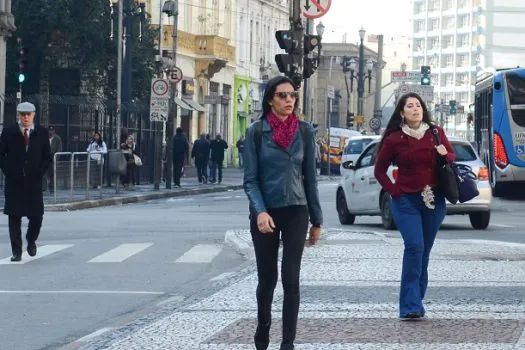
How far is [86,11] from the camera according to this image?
49.8 m

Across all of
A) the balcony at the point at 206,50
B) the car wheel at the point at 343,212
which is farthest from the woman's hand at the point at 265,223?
the balcony at the point at 206,50

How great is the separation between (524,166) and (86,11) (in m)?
17.3

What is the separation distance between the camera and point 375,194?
87.1ft

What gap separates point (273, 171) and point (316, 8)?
1289 cm

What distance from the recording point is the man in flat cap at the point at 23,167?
1862cm

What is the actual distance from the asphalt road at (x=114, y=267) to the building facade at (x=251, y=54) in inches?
1813

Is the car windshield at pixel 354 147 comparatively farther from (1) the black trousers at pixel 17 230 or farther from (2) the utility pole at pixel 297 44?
(1) the black trousers at pixel 17 230

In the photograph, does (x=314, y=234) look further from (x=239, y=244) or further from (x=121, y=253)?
(x=239, y=244)

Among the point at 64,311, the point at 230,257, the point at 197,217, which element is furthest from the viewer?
the point at 197,217

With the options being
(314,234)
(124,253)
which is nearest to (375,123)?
(124,253)

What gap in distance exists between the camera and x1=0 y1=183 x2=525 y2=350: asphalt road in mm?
12891

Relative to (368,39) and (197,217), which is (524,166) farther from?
(368,39)

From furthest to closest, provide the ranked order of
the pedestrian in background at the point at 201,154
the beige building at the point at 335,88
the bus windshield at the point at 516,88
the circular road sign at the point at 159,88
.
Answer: the beige building at the point at 335,88, the pedestrian in background at the point at 201,154, the circular road sign at the point at 159,88, the bus windshield at the point at 516,88

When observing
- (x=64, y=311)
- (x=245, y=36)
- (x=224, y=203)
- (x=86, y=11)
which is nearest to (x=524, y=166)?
(x=224, y=203)
